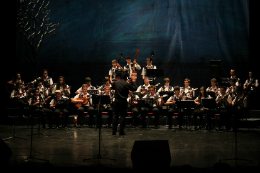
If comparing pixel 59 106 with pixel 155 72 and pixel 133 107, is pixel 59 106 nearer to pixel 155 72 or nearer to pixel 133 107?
pixel 133 107

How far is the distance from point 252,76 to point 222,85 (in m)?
2.25

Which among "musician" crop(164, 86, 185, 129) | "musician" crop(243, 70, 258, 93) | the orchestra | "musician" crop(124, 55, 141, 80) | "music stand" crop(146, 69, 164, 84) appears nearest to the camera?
the orchestra

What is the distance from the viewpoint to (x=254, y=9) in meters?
15.4

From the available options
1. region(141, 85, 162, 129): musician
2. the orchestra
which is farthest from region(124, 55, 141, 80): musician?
region(141, 85, 162, 129): musician

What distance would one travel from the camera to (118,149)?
8172mm

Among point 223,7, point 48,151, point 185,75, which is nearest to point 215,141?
point 48,151

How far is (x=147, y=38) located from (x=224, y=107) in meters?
5.65

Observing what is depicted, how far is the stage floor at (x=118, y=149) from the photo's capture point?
250 inches

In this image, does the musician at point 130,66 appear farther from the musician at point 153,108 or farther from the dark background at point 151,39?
the musician at point 153,108

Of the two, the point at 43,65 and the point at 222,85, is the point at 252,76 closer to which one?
the point at 222,85

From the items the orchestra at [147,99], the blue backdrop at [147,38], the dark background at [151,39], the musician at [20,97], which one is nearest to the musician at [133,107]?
the orchestra at [147,99]

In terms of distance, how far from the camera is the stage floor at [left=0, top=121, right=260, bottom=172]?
20.8ft

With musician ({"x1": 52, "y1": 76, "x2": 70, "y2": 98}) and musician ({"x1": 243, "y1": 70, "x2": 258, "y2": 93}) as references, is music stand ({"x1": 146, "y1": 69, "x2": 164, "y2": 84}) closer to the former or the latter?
musician ({"x1": 52, "y1": 76, "x2": 70, "y2": 98})

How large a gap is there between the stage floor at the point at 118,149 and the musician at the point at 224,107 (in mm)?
593
